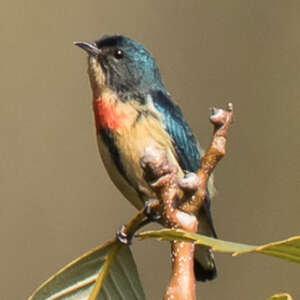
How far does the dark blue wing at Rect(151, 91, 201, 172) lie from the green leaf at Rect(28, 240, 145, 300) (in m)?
1.03

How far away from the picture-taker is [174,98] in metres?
2.95

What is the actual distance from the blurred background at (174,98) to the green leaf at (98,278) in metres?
2.02

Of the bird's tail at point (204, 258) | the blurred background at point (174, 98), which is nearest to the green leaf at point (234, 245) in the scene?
the bird's tail at point (204, 258)

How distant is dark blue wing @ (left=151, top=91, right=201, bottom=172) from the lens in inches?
75.2

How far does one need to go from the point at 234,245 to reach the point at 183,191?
0.06 meters

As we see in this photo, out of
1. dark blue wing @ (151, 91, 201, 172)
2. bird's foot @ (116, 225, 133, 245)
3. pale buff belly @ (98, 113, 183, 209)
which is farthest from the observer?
dark blue wing @ (151, 91, 201, 172)

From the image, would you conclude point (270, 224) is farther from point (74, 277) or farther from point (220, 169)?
point (74, 277)

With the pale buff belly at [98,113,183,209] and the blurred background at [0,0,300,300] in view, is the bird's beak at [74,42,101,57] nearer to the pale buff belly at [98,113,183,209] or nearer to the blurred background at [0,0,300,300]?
the pale buff belly at [98,113,183,209]

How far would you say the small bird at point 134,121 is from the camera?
1.81 m

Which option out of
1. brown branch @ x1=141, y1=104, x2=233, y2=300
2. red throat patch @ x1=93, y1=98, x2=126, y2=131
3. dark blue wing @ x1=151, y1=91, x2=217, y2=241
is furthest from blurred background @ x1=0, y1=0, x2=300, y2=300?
brown branch @ x1=141, y1=104, x2=233, y2=300

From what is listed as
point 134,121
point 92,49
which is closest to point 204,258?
point 134,121

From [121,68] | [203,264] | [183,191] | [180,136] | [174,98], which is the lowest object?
[203,264]

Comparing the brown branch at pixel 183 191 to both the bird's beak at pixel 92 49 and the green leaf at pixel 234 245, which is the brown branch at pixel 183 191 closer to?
the green leaf at pixel 234 245

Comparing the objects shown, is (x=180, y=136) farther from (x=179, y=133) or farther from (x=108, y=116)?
(x=108, y=116)
